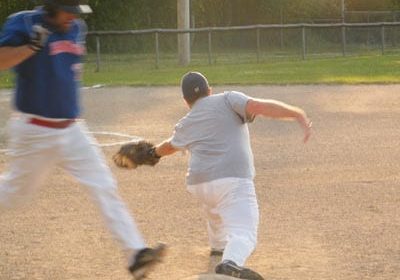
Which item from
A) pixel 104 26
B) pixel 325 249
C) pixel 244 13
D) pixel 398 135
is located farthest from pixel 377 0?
pixel 325 249

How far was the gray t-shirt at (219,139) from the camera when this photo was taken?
6.45 meters

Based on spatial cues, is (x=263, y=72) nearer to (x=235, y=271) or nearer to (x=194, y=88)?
(x=194, y=88)

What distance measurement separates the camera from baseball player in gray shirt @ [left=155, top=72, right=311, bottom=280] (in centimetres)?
629

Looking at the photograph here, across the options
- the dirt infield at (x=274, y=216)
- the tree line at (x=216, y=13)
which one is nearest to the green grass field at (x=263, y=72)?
the dirt infield at (x=274, y=216)

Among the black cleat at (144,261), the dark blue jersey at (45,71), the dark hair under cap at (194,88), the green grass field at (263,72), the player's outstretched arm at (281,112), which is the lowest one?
the green grass field at (263,72)

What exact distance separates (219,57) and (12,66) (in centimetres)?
3053

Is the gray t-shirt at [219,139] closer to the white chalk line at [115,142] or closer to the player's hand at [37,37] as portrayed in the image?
the player's hand at [37,37]

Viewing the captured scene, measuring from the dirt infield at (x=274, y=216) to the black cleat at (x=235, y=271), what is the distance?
505mm

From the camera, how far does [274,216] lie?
27.2ft

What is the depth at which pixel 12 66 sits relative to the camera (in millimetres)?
5605

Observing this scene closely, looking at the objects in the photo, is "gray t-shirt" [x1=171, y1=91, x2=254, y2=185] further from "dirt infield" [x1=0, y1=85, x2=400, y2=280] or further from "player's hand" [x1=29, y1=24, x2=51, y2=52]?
"player's hand" [x1=29, y1=24, x2=51, y2=52]

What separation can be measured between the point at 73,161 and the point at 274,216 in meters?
2.82

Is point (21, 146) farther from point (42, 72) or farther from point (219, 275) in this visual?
point (219, 275)

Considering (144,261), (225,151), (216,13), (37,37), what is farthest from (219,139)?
(216,13)
